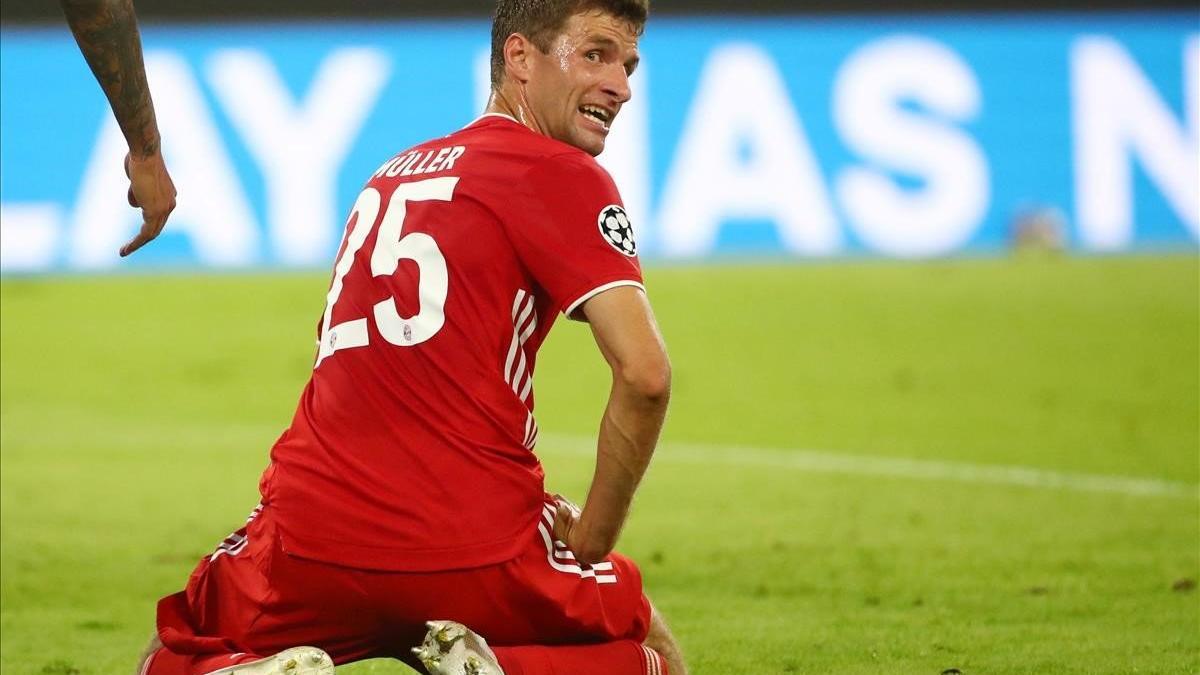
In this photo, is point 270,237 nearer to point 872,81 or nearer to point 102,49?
point 872,81

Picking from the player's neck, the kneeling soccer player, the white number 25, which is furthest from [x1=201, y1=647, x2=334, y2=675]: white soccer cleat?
the player's neck

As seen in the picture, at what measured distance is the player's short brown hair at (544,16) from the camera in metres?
3.59

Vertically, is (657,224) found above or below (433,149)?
below

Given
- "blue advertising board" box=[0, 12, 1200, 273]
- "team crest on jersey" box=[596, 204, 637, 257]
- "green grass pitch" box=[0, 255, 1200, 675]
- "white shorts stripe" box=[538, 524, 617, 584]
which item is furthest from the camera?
"blue advertising board" box=[0, 12, 1200, 273]

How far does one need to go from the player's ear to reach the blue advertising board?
11.1m

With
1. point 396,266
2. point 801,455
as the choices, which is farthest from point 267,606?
point 801,455

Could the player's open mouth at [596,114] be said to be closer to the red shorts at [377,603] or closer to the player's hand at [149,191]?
the red shorts at [377,603]

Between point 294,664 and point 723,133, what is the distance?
12160 mm

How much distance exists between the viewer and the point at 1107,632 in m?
5.04

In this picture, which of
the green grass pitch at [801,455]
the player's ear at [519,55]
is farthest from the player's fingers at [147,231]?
the green grass pitch at [801,455]

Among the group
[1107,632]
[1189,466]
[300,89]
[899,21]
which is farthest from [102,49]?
[899,21]

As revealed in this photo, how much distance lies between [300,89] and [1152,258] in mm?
7330

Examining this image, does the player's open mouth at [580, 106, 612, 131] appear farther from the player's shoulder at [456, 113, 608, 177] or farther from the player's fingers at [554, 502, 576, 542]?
the player's fingers at [554, 502, 576, 542]

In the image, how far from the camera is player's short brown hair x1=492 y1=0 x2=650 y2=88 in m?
3.59
